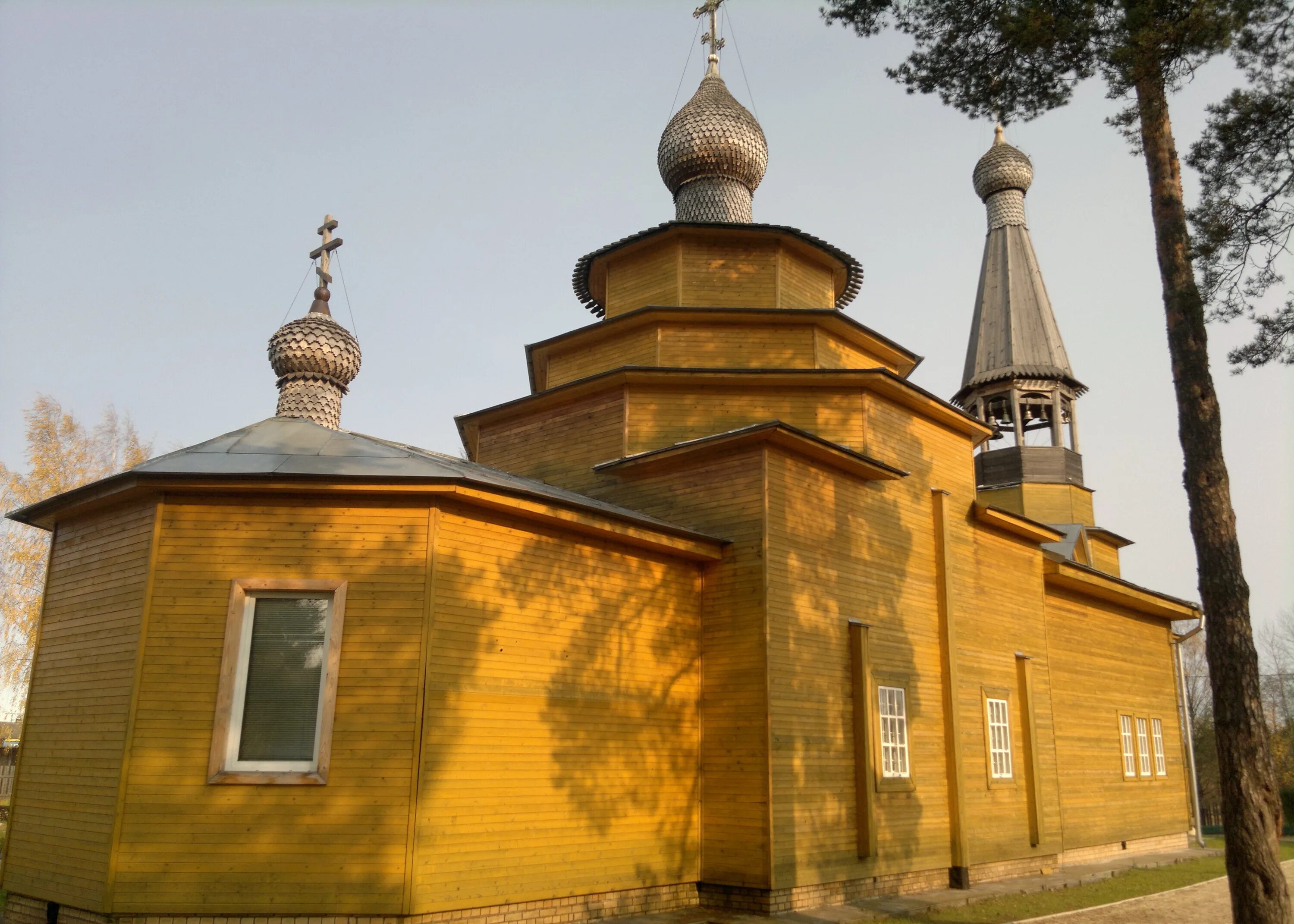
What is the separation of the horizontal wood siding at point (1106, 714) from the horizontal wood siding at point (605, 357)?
348 inches

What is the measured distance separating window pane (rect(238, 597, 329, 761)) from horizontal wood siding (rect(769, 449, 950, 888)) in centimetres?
467

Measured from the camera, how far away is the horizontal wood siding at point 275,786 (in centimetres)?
798

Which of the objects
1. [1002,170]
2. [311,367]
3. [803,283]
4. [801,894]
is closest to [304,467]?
[311,367]

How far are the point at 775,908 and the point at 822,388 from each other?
20.5 feet

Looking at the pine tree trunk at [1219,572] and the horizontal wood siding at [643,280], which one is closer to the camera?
the pine tree trunk at [1219,572]

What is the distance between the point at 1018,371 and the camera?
24.1 m

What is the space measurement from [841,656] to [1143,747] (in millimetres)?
11442

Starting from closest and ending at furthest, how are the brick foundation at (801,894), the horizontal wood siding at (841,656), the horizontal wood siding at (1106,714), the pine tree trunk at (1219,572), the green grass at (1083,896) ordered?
the pine tree trunk at (1219,572), the brick foundation at (801,894), the green grass at (1083,896), the horizontal wood siding at (841,656), the horizontal wood siding at (1106,714)

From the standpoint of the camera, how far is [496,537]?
9.48 metres

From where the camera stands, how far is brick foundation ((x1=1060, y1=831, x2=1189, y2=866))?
52.6ft

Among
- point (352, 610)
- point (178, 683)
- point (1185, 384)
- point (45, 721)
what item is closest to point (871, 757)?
point (1185, 384)

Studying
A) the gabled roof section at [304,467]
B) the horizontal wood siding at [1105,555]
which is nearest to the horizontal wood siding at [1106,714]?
the horizontal wood siding at [1105,555]

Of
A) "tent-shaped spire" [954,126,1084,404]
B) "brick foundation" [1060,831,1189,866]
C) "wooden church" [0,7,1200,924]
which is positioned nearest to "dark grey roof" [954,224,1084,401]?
"tent-shaped spire" [954,126,1084,404]

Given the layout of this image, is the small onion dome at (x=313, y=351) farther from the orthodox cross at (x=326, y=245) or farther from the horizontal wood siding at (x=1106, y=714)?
the horizontal wood siding at (x=1106, y=714)
